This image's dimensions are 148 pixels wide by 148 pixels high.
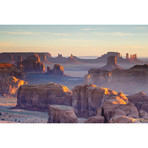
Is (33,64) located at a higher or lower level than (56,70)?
higher

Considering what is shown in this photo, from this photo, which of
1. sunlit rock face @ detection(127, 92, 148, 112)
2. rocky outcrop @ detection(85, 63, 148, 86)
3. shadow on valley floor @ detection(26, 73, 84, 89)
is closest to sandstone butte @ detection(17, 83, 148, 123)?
sunlit rock face @ detection(127, 92, 148, 112)

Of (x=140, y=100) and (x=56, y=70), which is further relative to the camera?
(x=140, y=100)

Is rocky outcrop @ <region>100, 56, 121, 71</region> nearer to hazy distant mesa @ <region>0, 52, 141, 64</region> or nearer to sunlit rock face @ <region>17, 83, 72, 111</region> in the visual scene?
hazy distant mesa @ <region>0, 52, 141, 64</region>

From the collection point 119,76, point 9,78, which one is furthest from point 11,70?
point 119,76

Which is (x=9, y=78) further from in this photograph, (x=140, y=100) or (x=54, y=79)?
(x=140, y=100)
